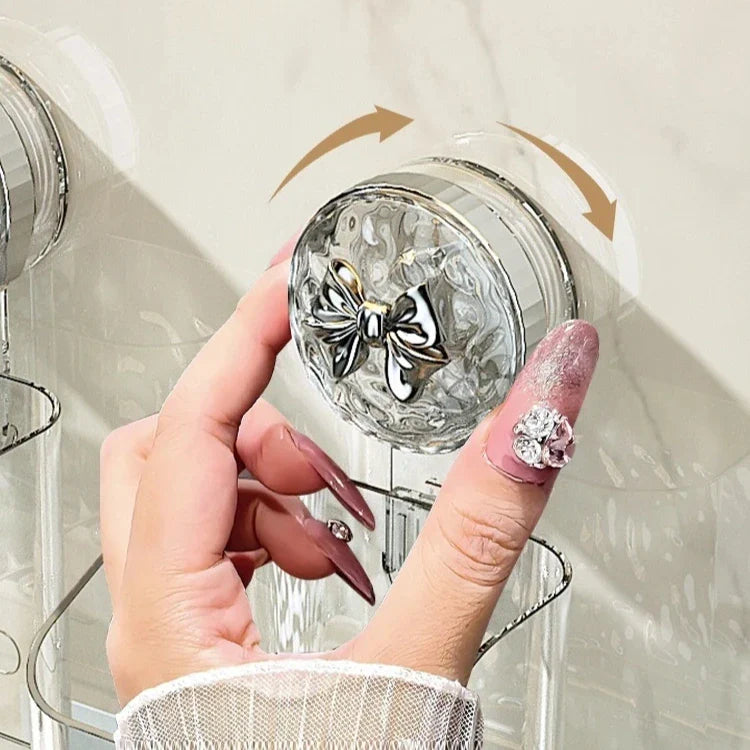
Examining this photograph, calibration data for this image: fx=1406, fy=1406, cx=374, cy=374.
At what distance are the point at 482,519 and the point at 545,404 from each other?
0.10ft

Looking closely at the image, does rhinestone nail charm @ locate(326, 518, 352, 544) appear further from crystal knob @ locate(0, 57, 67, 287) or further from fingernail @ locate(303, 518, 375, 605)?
crystal knob @ locate(0, 57, 67, 287)

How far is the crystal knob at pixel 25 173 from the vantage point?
0.46 metres

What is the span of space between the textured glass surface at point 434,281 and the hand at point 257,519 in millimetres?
21

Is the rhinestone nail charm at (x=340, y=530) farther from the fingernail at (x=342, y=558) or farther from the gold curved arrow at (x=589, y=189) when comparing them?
the gold curved arrow at (x=589, y=189)

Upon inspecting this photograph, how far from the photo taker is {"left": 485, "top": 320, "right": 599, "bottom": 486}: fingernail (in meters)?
0.33

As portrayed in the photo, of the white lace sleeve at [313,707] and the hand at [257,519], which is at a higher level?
the hand at [257,519]

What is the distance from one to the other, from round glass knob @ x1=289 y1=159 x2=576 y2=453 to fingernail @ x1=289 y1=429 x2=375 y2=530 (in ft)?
0.16

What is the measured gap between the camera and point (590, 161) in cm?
37

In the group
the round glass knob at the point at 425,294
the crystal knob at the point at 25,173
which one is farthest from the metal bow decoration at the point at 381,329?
the crystal knob at the point at 25,173

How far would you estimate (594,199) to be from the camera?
38cm

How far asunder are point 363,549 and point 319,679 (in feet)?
0.29

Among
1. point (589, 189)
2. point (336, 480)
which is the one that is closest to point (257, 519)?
point (336, 480)

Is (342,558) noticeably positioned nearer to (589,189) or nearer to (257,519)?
(257,519)

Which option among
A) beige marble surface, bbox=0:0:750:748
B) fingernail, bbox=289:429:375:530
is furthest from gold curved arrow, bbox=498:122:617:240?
fingernail, bbox=289:429:375:530
